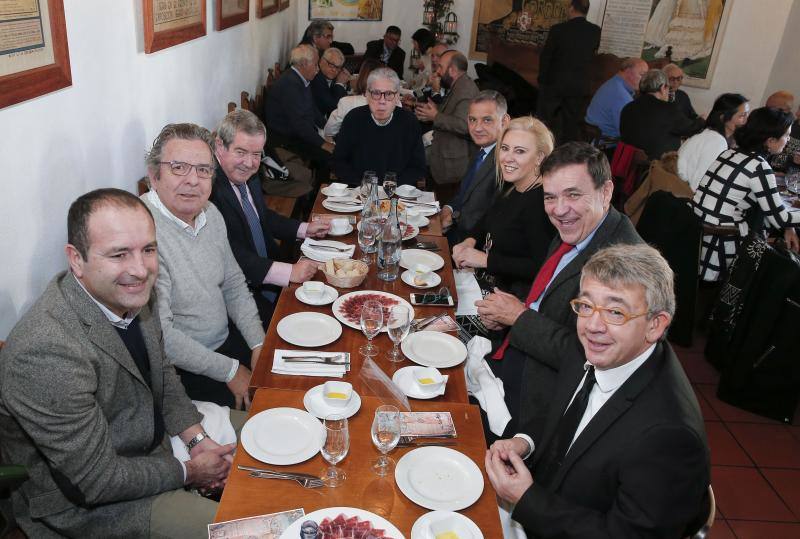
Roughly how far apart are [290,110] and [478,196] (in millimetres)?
2347

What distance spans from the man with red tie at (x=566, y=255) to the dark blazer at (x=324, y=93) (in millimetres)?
4717

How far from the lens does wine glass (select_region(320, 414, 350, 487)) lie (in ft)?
5.11

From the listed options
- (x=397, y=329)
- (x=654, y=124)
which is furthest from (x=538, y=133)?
(x=654, y=124)

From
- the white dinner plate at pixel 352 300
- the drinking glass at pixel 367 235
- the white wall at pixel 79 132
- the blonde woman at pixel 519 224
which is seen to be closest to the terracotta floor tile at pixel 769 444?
the blonde woman at pixel 519 224

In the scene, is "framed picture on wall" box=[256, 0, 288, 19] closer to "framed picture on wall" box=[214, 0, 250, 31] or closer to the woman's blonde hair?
"framed picture on wall" box=[214, 0, 250, 31]

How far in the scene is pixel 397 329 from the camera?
6.78 feet

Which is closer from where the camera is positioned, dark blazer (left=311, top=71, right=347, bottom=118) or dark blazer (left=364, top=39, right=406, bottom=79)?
dark blazer (left=311, top=71, right=347, bottom=118)

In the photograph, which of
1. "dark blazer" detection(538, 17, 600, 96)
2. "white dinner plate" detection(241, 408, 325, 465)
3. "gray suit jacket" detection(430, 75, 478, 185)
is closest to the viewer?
"white dinner plate" detection(241, 408, 325, 465)

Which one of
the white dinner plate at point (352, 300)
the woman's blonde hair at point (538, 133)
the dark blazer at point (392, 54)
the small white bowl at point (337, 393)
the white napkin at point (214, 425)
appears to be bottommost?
the white napkin at point (214, 425)

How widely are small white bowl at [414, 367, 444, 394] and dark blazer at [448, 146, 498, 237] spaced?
1.84 metres

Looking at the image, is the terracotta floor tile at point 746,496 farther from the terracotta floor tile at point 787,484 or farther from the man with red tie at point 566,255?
the man with red tie at point 566,255

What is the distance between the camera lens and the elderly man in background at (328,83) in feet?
21.1

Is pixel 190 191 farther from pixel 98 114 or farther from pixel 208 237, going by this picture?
pixel 98 114

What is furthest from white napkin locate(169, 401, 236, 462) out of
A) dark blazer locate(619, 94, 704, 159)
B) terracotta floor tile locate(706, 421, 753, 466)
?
dark blazer locate(619, 94, 704, 159)
